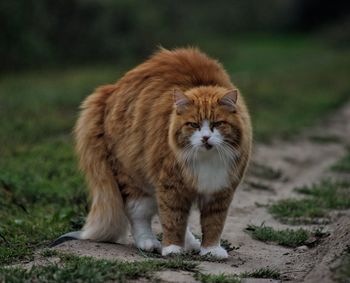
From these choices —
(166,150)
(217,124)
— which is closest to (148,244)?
(166,150)

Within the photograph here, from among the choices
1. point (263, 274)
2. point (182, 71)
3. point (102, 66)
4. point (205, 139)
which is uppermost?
point (182, 71)

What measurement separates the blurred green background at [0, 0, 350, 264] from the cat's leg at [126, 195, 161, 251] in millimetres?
821

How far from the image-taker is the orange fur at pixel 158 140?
5953 mm

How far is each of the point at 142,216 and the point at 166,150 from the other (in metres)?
0.65

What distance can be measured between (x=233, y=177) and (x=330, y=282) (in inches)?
52.5

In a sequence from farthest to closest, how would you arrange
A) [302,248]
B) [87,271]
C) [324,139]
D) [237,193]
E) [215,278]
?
[324,139], [237,193], [302,248], [215,278], [87,271]

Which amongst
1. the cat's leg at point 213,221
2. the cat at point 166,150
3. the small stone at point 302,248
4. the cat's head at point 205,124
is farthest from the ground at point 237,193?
the cat's head at point 205,124

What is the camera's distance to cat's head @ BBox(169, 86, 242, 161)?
584 centimetres

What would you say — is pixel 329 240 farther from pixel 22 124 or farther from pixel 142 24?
pixel 142 24

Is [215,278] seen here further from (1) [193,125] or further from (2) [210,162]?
(1) [193,125]

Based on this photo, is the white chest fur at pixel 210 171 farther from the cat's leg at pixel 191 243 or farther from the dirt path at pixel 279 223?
the cat's leg at pixel 191 243

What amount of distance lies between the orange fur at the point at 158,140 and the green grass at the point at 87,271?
67cm

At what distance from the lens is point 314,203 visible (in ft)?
27.8

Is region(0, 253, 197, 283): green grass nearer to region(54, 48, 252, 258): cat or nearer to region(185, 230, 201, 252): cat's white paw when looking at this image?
region(54, 48, 252, 258): cat
